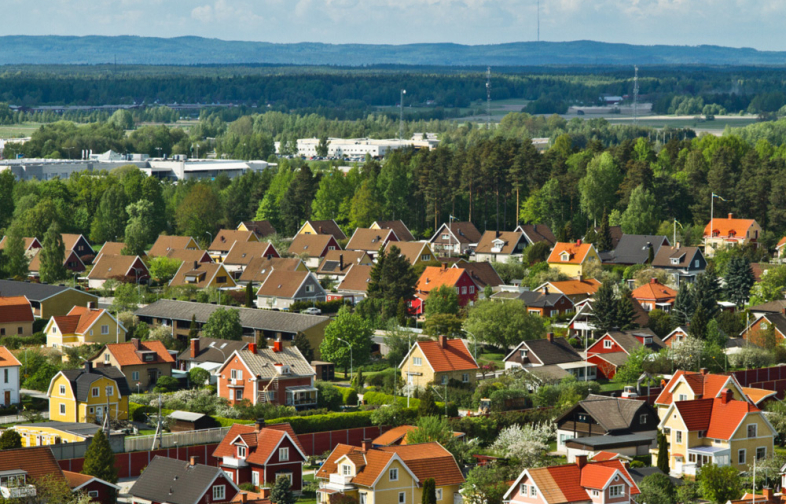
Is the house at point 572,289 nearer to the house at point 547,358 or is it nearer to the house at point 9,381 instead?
the house at point 547,358

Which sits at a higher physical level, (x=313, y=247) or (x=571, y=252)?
(x=571, y=252)

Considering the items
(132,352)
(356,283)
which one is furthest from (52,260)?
(132,352)

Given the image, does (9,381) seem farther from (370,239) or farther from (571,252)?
(370,239)

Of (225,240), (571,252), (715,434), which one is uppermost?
(715,434)

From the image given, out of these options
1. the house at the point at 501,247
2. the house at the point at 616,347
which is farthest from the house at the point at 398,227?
the house at the point at 616,347

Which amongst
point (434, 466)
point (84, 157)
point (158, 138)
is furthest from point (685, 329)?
point (158, 138)

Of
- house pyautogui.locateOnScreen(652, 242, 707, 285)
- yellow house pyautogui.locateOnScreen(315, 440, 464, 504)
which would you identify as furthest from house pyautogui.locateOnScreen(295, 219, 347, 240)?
yellow house pyautogui.locateOnScreen(315, 440, 464, 504)
